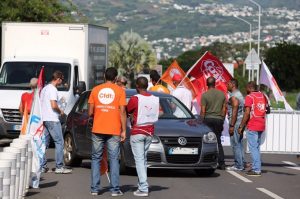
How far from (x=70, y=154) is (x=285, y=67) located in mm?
66730

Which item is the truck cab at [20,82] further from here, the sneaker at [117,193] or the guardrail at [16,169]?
the guardrail at [16,169]

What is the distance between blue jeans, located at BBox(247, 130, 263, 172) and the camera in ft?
58.4

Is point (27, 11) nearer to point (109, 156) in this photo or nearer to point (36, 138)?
point (36, 138)

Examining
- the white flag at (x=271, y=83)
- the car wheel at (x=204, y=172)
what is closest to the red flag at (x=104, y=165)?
the car wheel at (x=204, y=172)

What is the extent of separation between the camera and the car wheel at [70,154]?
18.7 metres

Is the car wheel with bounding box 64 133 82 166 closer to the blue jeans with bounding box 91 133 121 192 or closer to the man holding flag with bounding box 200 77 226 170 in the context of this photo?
the man holding flag with bounding box 200 77 226 170

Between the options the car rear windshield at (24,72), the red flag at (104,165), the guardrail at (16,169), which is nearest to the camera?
the guardrail at (16,169)

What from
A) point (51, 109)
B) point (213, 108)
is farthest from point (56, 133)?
point (213, 108)

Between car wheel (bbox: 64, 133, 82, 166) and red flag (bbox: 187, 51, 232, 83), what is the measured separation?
3.89 metres

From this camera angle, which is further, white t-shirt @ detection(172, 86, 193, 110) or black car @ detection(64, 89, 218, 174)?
white t-shirt @ detection(172, 86, 193, 110)

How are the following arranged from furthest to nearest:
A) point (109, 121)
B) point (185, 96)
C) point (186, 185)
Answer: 1. point (185, 96)
2. point (186, 185)
3. point (109, 121)

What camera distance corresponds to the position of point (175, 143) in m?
16.8

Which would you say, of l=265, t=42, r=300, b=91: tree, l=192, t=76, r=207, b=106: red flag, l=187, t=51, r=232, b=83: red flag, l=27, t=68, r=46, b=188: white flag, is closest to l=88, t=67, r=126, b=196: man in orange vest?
l=27, t=68, r=46, b=188: white flag

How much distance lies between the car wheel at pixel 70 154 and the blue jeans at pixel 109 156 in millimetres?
4469
